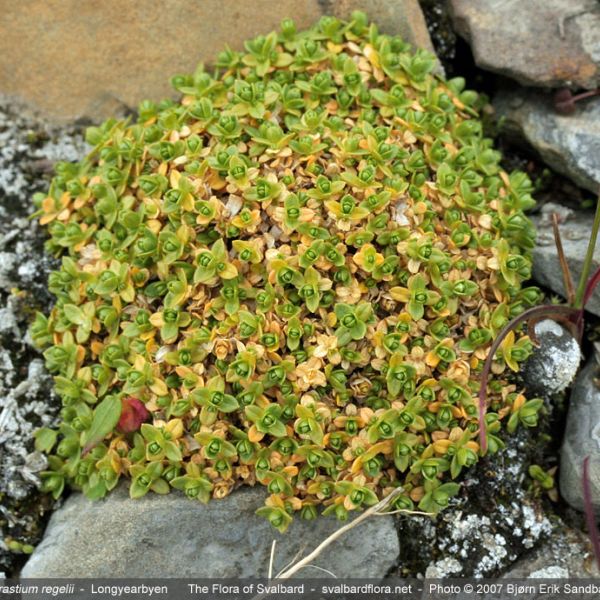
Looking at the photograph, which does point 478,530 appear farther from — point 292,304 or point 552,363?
point 292,304

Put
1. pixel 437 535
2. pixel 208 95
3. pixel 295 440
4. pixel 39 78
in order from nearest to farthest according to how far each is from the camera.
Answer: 1. pixel 295 440
2. pixel 437 535
3. pixel 208 95
4. pixel 39 78

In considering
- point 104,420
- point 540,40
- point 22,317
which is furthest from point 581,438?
point 22,317

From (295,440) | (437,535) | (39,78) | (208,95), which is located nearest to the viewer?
(295,440)

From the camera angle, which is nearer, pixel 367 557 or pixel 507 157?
pixel 367 557

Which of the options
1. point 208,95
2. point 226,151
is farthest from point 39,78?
point 226,151

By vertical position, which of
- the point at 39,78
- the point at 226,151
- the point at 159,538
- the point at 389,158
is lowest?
the point at 159,538

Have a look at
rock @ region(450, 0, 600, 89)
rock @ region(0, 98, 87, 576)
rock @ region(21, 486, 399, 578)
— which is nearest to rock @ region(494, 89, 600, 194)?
rock @ region(450, 0, 600, 89)

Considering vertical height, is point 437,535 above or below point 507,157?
below

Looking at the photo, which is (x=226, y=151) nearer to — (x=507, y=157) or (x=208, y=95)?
(x=208, y=95)
